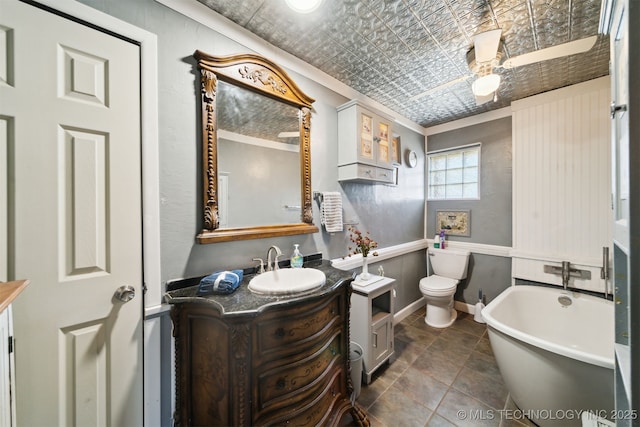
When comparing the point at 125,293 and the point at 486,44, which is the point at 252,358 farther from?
the point at 486,44

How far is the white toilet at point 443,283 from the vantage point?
2.55 m

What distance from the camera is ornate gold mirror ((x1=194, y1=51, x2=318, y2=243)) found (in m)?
1.33

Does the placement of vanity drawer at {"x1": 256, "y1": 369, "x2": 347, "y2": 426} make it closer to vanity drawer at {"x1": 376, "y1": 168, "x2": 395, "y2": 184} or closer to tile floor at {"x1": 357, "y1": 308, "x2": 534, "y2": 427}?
tile floor at {"x1": 357, "y1": 308, "x2": 534, "y2": 427}

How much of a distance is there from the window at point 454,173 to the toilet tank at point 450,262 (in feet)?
2.44

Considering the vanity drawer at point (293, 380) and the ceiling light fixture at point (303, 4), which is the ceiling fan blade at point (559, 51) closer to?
the ceiling light fixture at point (303, 4)

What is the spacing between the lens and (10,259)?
2.85 ft

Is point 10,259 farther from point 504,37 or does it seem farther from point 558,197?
point 558,197

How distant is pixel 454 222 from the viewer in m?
3.09

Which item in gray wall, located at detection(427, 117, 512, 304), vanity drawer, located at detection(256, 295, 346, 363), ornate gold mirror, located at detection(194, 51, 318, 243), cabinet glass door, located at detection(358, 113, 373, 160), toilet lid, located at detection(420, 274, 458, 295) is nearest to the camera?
vanity drawer, located at detection(256, 295, 346, 363)

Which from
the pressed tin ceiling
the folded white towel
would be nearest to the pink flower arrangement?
the folded white towel

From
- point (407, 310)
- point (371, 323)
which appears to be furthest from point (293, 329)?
point (407, 310)

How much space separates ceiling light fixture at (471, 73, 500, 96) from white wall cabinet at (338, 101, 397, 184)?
83 centimetres

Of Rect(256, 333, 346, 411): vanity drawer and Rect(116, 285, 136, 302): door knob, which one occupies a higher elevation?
Rect(116, 285, 136, 302): door knob

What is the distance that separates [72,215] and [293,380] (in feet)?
4.04
